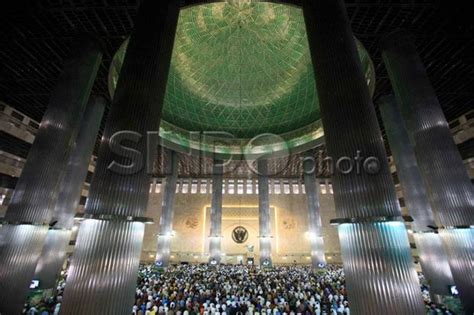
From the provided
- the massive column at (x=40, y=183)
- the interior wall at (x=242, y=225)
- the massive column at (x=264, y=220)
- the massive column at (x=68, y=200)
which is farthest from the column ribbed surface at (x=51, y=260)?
the interior wall at (x=242, y=225)

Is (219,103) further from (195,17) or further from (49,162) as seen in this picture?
(49,162)

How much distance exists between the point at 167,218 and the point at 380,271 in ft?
88.1

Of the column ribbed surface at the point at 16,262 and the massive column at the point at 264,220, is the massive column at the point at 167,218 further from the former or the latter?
the column ribbed surface at the point at 16,262

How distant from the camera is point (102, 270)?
20.3ft

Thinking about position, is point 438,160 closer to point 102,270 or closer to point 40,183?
point 102,270

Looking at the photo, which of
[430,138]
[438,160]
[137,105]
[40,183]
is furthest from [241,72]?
[40,183]

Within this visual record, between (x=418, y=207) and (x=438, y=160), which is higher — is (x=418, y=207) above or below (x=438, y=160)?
below

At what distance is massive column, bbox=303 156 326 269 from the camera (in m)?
28.4

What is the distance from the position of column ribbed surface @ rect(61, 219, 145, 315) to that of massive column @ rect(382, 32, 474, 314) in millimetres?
13532

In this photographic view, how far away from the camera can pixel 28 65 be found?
16.8m

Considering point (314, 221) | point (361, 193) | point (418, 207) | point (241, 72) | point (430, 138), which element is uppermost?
point (241, 72)

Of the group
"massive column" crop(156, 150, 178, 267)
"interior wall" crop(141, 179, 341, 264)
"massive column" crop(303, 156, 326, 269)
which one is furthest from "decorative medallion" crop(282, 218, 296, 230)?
"massive column" crop(156, 150, 178, 267)

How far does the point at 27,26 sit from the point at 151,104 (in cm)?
1250

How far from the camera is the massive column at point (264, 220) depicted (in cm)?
2927
